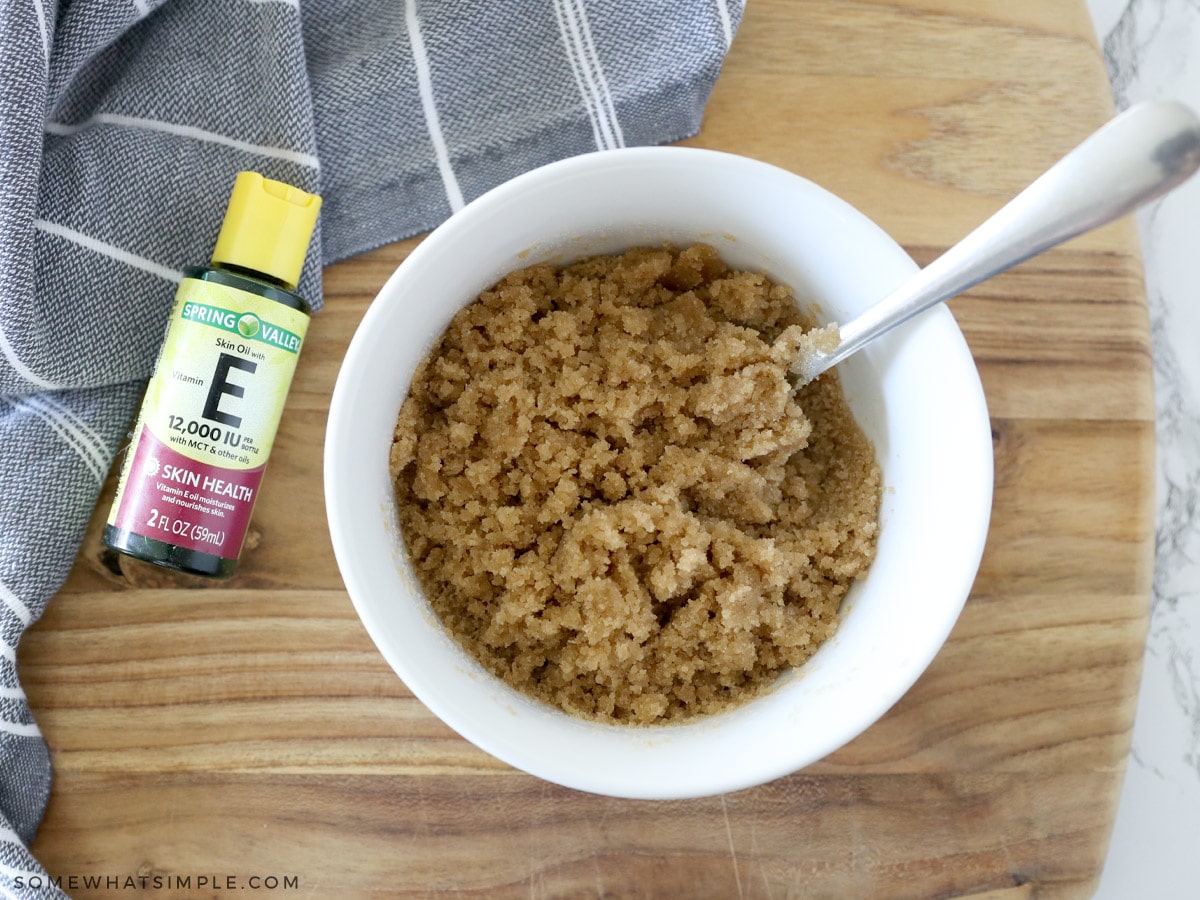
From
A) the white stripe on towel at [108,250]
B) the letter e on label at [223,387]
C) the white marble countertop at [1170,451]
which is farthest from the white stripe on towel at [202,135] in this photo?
the white marble countertop at [1170,451]

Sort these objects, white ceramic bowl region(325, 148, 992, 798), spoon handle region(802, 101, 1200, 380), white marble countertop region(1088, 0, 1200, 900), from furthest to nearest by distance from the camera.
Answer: white marble countertop region(1088, 0, 1200, 900) → white ceramic bowl region(325, 148, 992, 798) → spoon handle region(802, 101, 1200, 380)

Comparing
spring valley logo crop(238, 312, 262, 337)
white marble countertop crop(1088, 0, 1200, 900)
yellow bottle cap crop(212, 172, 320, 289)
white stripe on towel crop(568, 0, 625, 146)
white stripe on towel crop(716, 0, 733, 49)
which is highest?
white stripe on towel crop(716, 0, 733, 49)

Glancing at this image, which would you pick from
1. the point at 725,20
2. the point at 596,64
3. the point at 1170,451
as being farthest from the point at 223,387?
the point at 1170,451

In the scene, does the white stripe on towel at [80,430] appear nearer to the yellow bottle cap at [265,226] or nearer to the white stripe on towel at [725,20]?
the yellow bottle cap at [265,226]

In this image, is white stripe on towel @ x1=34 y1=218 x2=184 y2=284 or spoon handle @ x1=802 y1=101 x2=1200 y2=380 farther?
white stripe on towel @ x1=34 y1=218 x2=184 y2=284

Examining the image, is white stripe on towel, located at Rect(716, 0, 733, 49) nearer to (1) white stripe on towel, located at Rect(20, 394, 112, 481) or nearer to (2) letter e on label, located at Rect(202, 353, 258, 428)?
(2) letter e on label, located at Rect(202, 353, 258, 428)

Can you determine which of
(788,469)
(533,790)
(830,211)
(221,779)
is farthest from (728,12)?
(221,779)

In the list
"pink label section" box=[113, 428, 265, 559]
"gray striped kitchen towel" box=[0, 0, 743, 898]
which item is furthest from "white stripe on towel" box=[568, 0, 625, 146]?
"pink label section" box=[113, 428, 265, 559]
